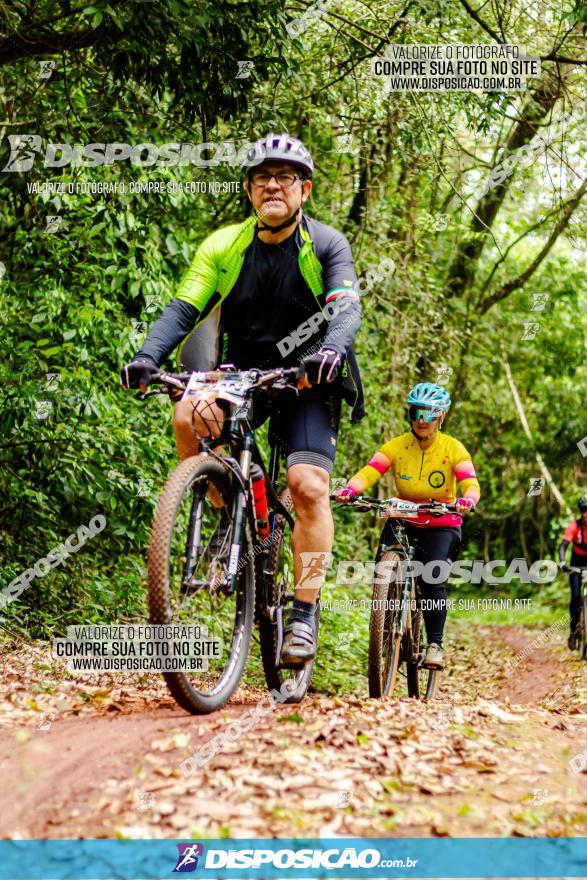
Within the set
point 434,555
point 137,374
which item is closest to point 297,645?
point 137,374

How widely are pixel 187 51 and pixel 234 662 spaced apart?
4.32 m

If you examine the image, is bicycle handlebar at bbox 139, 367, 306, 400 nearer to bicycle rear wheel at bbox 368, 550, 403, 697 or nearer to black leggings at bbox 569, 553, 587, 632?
bicycle rear wheel at bbox 368, 550, 403, 697

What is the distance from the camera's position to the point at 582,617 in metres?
13.7

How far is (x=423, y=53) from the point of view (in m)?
9.27

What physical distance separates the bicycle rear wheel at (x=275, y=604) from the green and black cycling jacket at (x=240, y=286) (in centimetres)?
86

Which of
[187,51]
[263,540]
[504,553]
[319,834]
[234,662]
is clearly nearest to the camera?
[319,834]

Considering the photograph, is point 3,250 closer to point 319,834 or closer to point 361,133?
point 361,133

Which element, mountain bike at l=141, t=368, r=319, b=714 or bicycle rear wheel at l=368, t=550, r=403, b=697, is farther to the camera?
bicycle rear wheel at l=368, t=550, r=403, b=697

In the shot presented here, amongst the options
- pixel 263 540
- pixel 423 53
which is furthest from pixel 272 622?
pixel 423 53

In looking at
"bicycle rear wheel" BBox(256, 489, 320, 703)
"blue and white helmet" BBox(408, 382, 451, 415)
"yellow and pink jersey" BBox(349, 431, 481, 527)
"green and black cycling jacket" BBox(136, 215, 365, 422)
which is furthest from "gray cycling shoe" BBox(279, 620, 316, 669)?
"blue and white helmet" BBox(408, 382, 451, 415)

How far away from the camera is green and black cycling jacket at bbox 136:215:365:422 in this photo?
15.6ft

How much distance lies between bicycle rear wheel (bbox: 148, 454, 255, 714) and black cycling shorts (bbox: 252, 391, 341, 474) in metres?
0.54

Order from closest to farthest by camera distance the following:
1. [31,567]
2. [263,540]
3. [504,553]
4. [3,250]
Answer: [263,540]
[31,567]
[3,250]
[504,553]

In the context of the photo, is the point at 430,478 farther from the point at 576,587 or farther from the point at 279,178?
the point at 576,587
